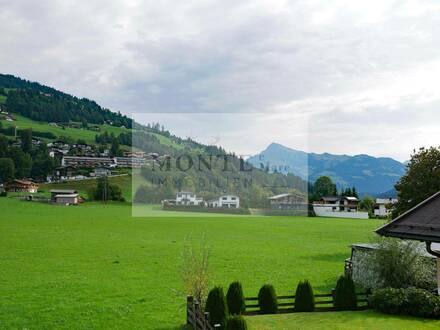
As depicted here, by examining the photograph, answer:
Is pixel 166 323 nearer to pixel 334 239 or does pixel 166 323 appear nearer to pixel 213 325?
pixel 213 325

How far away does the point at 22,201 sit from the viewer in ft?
301

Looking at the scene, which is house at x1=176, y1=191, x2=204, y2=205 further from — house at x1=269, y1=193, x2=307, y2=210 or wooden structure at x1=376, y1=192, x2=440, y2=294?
wooden structure at x1=376, y1=192, x2=440, y2=294

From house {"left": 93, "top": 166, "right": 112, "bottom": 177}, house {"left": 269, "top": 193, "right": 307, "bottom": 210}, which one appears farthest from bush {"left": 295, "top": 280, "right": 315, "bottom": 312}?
house {"left": 93, "top": 166, "right": 112, "bottom": 177}

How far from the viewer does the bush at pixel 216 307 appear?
46.7ft

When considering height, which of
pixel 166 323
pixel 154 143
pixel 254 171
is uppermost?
pixel 154 143

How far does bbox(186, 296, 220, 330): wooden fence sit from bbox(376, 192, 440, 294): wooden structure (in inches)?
206

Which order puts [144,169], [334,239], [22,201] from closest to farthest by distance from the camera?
1. [334,239]
2. [22,201]
3. [144,169]

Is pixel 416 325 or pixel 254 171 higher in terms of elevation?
pixel 254 171

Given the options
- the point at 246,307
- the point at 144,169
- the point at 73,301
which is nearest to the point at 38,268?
the point at 73,301

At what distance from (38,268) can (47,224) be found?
93.0ft

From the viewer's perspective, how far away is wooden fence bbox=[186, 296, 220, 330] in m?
13.6

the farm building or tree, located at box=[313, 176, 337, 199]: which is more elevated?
tree, located at box=[313, 176, 337, 199]

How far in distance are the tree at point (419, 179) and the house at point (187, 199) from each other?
6861 cm

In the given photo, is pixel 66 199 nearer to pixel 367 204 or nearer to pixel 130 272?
pixel 367 204
